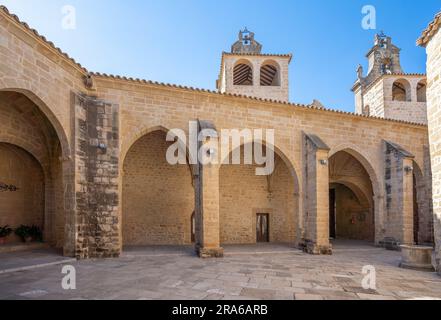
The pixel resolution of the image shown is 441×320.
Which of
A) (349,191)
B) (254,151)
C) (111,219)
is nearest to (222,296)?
(111,219)

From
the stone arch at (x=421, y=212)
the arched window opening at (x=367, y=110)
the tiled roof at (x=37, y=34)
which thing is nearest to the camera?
the tiled roof at (x=37, y=34)

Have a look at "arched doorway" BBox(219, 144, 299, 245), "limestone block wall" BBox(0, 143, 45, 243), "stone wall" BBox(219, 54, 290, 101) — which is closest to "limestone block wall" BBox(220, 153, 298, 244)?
"arched doorway" BBox(219, 144, 299, 245)

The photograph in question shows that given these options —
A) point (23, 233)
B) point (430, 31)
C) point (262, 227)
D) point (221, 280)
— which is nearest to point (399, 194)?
point (262, 227)

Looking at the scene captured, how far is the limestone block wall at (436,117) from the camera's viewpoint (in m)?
6.86

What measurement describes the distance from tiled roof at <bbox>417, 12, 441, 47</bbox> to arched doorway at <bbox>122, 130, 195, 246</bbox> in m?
8.87

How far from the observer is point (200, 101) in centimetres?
1052

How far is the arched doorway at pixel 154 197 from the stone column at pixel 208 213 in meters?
3.06

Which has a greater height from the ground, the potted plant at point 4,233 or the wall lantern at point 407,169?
the wall lantern at point 407,169

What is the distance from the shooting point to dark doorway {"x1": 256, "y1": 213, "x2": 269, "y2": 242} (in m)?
13.7

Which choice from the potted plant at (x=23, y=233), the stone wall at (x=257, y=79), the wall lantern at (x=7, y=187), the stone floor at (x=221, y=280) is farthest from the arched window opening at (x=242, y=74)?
the potted plant at (x=23, y=233)

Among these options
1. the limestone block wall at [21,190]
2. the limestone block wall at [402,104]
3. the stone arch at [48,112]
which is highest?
the limestone block wall at [402,104]

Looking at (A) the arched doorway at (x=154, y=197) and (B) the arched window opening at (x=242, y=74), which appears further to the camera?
(B) the arched window opening at (x=242, y=74)

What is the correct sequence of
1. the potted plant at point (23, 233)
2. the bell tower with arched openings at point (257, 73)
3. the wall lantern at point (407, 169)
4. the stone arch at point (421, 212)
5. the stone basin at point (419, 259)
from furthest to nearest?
the bell tower with arched openings at point (257, 73), the stone arch at point (421, 212), the wall lantern at point (407, 169), the potted plant at point (23, 233), the stone basin at point (419, 259)

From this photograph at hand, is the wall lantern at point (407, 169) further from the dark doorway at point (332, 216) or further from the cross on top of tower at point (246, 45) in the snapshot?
the cross on top of tower at point (246, 45)
